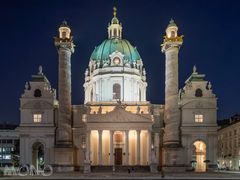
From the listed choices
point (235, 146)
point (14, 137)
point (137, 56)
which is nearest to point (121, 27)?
point (137, 56)

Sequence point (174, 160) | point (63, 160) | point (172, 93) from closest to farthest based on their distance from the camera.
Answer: point (174, 160), point (63, 160), point (172, 93)

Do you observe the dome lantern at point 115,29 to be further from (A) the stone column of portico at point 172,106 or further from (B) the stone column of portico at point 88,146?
(B) the stone column of portico at point 88,146

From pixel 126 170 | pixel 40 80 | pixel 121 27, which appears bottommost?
pixel 126 170

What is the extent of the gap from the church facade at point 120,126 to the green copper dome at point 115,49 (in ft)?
43.7

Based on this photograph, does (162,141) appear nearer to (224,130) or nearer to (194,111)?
(194,111)

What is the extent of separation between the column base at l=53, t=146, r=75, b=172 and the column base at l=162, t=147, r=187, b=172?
16.9m

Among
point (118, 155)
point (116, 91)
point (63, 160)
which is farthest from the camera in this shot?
point (116, 91)

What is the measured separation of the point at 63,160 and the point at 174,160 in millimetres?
19892

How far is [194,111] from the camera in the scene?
95000 millimetres

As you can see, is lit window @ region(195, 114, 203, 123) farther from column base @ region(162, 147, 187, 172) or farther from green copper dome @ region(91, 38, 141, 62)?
green copper dome @ region(91, 38, 141, 62)

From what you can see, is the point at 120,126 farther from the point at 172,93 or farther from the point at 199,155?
the point at 199,155

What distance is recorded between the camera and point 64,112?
90875 mm

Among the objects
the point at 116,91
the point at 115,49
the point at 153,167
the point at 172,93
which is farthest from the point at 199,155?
the point at 115,49

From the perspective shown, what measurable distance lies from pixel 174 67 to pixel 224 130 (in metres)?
32.3
